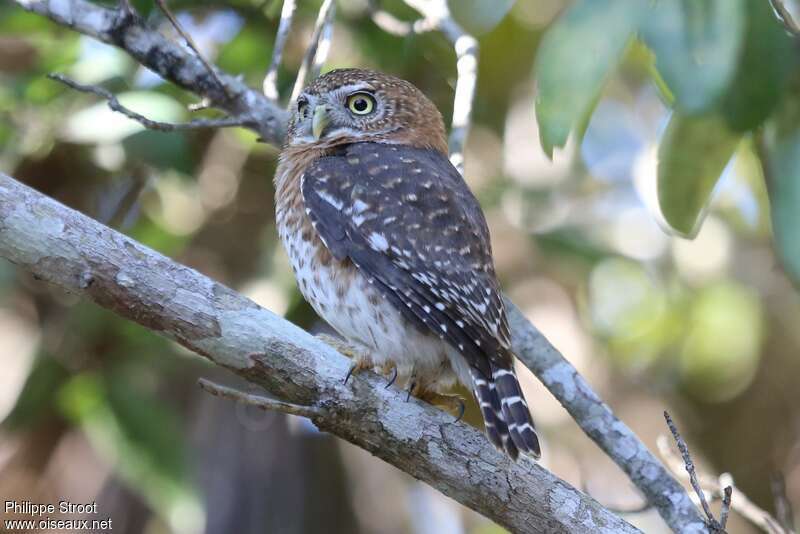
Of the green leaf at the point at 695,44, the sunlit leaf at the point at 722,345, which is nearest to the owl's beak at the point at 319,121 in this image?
A: the green leaf at the point at 695,44

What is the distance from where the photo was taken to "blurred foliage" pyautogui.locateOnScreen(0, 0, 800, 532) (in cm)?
344

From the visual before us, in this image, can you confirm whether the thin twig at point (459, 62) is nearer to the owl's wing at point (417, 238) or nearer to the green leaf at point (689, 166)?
the owl's wing at point (417, 238)

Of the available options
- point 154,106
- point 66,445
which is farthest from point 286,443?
point 154,106

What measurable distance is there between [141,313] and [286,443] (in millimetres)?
2408

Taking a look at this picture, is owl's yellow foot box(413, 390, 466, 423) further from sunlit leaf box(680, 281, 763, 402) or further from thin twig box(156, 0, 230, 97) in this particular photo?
sunlit leaf box(680, 281, 763, 402)

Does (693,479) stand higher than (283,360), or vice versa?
(693,479)

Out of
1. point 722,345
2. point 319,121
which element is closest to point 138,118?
point 319,121

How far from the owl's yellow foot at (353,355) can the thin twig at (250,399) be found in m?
0.19

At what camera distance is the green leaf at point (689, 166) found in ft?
11.3

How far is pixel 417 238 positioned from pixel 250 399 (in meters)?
0.99

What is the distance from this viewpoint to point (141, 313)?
105 inches

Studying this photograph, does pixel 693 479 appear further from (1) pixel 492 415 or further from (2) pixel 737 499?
(2) pixel 737 499

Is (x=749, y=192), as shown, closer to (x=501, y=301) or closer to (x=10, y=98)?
(x=501, y=301)

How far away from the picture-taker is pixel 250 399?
255 centimetres
